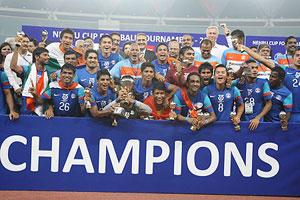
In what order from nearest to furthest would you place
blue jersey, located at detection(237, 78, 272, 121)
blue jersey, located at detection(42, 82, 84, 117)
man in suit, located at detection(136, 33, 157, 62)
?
blue jersey, located at detection(42, 82, 84, 117), blue jersey, located at detection(237, 78, 272, 121), man in suit, located at detection(136, 33, 157, 62)

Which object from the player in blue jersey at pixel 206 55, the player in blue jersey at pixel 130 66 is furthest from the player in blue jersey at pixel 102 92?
the player in blue jersey at pixel 206 55

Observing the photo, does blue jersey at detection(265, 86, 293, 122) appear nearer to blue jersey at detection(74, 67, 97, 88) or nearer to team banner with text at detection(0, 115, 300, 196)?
team banner with text at detection(0, 115, 300, 196)

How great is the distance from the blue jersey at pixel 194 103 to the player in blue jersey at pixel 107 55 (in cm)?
175

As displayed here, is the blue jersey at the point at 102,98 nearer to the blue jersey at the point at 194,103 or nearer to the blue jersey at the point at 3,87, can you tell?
the blue jersey at the point at 194,103

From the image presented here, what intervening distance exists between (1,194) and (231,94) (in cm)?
301

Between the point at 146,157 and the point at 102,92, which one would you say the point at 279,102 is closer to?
the point at 146,157

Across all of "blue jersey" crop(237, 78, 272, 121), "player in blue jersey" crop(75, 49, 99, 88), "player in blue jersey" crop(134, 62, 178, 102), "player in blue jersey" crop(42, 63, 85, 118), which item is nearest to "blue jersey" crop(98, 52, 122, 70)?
"player in blue jersey" crop(75, 49, 99, 88)

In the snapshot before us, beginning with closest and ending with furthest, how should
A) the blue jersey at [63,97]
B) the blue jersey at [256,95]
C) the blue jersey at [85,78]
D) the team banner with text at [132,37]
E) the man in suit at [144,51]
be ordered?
the blue jersey at [63,97] → the blue jersey at [256,95] → the blue jersey at [85,78] → the man in suit at [144,51] → the team banner with text at [132,37]

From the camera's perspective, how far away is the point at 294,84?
18.6ft

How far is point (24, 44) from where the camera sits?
6.18m

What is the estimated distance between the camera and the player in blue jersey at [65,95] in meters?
4.95

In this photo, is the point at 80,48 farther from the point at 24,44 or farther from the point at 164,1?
the point at 164,1

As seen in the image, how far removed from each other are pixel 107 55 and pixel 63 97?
5.86 ft

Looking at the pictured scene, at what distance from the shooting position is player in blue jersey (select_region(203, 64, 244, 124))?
5.12m
